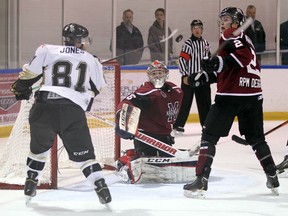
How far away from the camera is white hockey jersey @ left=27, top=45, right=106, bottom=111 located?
13.9 ft

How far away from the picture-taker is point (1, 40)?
8.45m

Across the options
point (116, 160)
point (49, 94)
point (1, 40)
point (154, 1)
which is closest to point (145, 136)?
point (116, 160)

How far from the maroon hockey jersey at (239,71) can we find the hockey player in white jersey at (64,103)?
2.52 feet

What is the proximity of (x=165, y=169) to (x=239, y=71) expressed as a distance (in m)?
0.95

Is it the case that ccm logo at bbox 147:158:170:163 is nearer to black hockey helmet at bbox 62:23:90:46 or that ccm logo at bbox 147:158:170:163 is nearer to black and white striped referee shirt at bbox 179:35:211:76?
black hockey helmet at bbox 62:23:90:46

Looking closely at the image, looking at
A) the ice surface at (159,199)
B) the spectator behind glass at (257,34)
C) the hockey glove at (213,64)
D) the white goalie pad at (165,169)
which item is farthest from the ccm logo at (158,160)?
the spectator behind glass at (257,34)

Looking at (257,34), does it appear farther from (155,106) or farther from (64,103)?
(64,103)

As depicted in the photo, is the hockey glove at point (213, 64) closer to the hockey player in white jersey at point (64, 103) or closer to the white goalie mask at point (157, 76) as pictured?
the hockey player in white jersey at point (64, 103)

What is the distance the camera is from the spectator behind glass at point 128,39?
30.4 feet

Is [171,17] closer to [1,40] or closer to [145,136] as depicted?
[1,40]

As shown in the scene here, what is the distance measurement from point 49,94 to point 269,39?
6.47 m

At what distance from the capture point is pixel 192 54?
8.05m

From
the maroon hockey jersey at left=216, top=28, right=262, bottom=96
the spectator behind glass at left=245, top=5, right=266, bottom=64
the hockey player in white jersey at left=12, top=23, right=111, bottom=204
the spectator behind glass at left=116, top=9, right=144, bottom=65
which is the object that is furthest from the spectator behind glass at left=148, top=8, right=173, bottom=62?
the hockey player in white jersey at left=12, top=23, right=111, bottom=204

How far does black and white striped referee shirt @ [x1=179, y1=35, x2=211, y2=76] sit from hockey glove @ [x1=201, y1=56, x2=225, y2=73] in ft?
11.6
